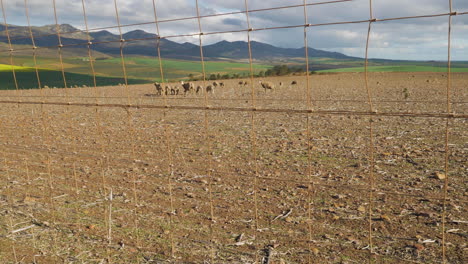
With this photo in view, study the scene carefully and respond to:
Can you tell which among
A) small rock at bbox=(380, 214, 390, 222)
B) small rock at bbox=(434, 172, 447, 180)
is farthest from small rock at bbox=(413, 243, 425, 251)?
small rock at bbox=(434, 172, 447, 180)

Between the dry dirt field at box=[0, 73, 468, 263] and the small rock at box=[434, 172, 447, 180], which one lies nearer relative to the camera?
the dry dirt field at box=[0, 73, 468, 263]

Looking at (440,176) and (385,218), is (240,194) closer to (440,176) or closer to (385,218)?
(385,218)

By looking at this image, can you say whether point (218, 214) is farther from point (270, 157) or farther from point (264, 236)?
point (270, 157)

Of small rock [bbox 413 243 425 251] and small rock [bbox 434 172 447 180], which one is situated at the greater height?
small rock [bbox 434 172 447 180]

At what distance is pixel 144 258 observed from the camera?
3.63 meters

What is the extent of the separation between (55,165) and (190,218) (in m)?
3.32

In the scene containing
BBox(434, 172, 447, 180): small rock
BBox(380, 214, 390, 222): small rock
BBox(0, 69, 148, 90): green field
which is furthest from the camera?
BBox(0, 69, 148, 90): green field

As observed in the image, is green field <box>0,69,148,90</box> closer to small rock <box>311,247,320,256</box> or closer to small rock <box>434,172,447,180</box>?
small rock <box>434,172,447,180</box>

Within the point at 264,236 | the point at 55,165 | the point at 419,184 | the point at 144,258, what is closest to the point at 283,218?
the point at 264,236

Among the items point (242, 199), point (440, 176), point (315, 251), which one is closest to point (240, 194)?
point (242, 199)

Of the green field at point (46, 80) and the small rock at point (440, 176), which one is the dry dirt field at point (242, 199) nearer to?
the small rock at point (440, 176)

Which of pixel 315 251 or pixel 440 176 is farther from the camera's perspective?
pixel 440 176

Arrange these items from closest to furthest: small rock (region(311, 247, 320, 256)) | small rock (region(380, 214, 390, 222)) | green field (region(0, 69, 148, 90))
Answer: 1. small rock (region(311, 247, 320, 256))
2. small rock (region(380, 214, 390, 222))
3. green field (region(0, 69, 148, 90))

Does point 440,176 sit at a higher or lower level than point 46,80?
lower
